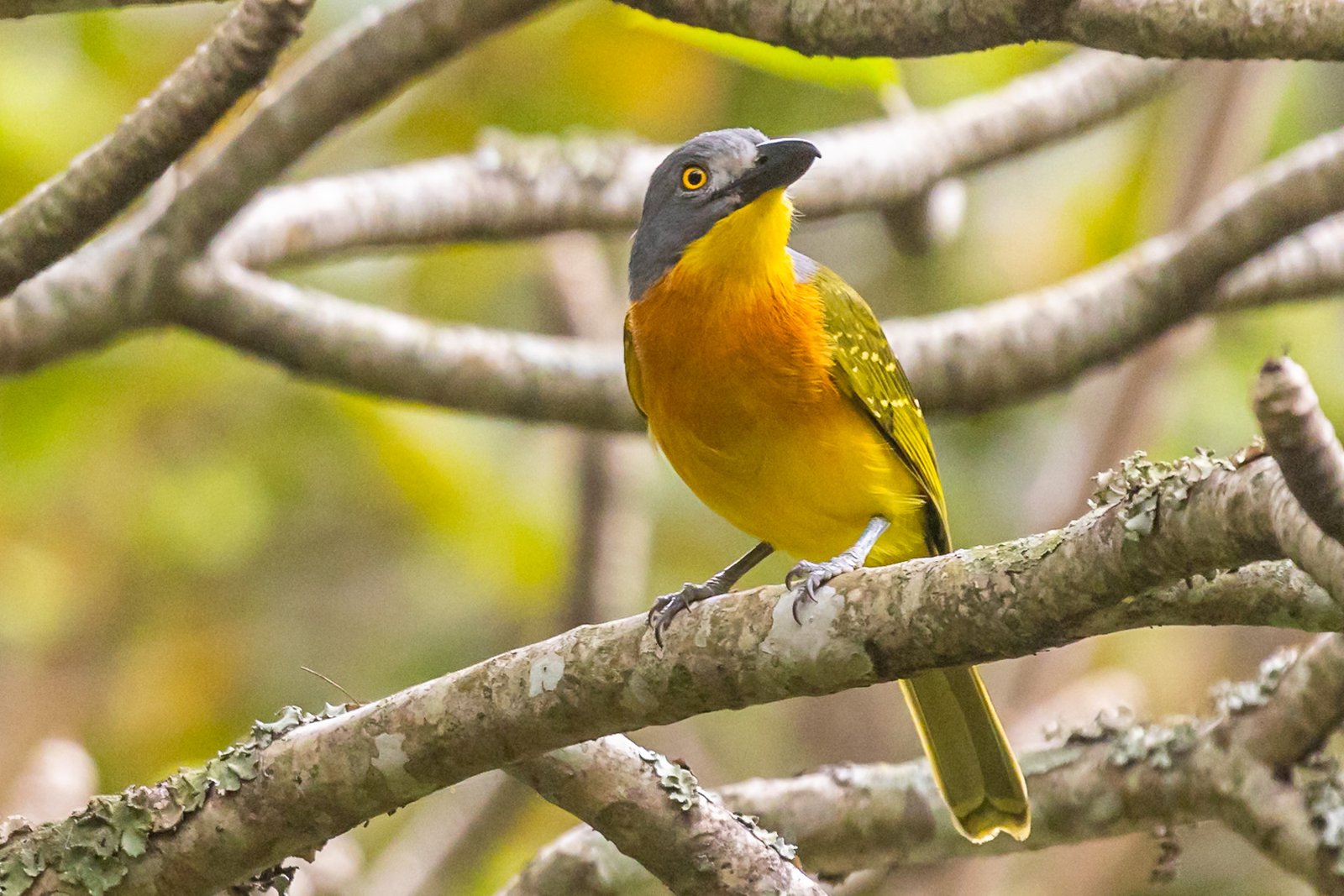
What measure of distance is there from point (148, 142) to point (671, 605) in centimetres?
129

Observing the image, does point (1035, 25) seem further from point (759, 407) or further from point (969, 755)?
point (969, 755)

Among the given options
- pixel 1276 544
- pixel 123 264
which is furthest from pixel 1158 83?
pixel 1276 544

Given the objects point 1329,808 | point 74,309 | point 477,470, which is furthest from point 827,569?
point 477,470

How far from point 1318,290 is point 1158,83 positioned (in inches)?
41.0

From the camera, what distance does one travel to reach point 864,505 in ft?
11.9

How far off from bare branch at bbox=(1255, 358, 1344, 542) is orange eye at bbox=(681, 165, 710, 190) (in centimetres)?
222

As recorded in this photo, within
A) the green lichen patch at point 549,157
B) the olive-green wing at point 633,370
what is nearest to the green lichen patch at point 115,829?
the olive-green wing at point 633,370

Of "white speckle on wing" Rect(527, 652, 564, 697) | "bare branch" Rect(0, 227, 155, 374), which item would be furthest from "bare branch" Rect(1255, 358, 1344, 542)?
"bare branch" Rect(0, 227, 155, 374)

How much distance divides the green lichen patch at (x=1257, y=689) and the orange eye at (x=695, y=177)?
171cm

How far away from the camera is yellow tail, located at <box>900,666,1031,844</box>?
10.9ft

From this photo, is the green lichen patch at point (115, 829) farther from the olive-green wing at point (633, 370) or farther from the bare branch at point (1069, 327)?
the bare branch at point (1069, 327)

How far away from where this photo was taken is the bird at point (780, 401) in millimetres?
3412

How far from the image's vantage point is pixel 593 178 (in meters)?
5.17

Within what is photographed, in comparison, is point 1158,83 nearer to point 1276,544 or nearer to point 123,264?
point 123,264
